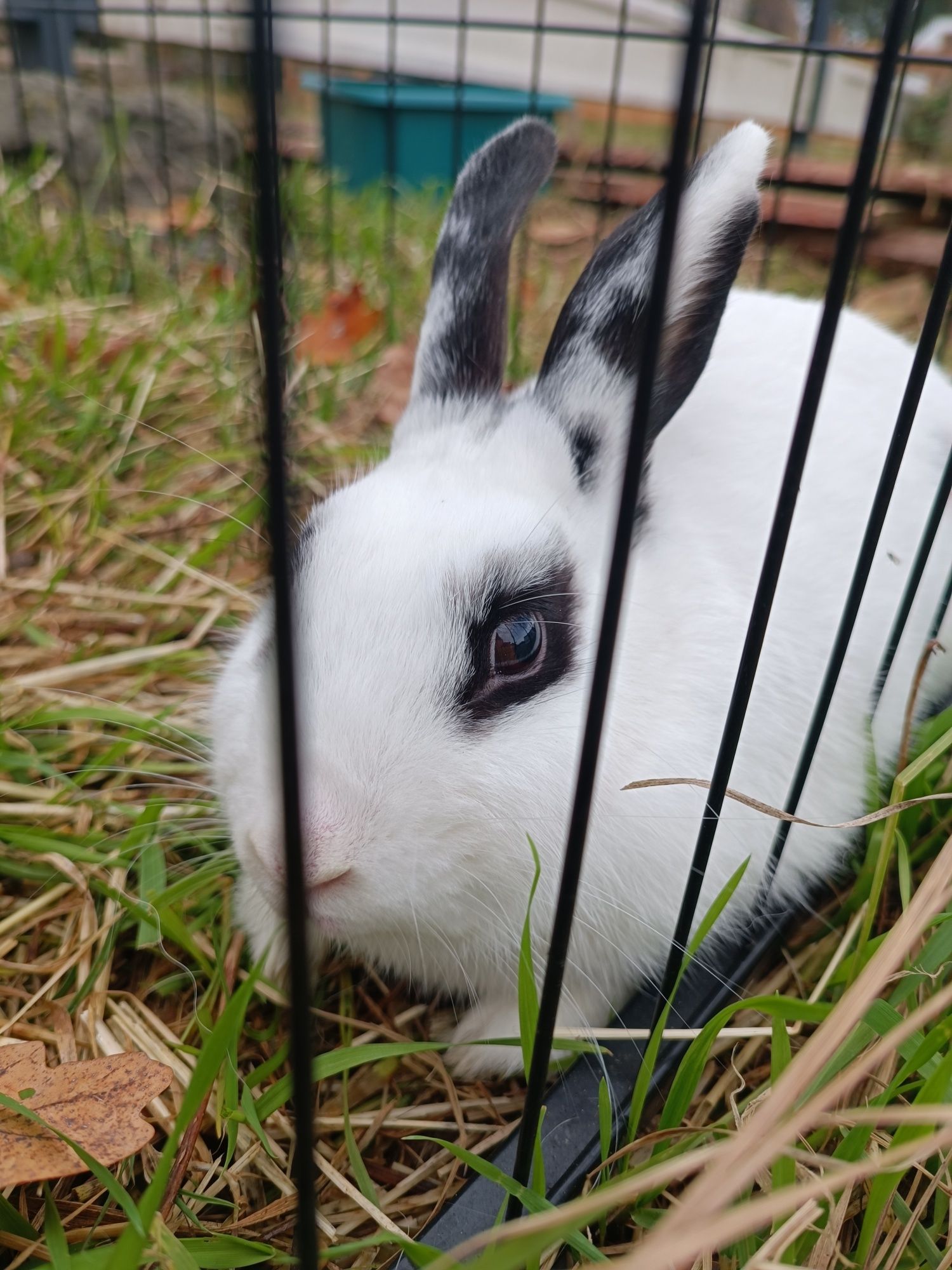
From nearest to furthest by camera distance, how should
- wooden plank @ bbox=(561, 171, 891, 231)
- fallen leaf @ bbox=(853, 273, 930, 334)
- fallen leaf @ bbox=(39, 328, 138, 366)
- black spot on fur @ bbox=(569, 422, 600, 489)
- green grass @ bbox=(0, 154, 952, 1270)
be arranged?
green grass @ bbox=(0, 154, 952, 1270) < black spot on fur @ bbox=(569, 422, 600, 489) < fallen leaf @ bbox=(39, 328, 138, 366) < fallen leaf @ bbox=(853, 273, 930, 334) < wooden plank @ bbox=(561, 171, 891, 231)

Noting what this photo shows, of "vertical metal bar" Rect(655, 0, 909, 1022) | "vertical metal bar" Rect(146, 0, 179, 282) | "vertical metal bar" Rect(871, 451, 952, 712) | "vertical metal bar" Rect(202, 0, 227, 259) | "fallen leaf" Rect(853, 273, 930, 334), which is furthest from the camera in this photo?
"fallen leaf" Rect(853, 273, 930, 334)

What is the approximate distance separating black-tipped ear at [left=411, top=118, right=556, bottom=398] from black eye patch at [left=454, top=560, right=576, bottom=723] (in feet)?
2.02

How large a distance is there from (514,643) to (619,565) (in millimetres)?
624

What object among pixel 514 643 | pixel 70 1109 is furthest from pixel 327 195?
pixel 70 1109

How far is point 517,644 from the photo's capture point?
1444 mm

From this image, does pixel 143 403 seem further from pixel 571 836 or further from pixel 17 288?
pixel 571 836

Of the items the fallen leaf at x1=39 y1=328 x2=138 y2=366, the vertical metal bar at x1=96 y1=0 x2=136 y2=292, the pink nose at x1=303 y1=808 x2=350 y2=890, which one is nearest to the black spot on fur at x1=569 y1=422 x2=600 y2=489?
the pink nose at x1=303 y1=808 x2=350 y2=890

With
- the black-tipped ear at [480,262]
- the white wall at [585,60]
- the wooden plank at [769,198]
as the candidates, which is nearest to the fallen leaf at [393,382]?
the black-tipped ear at [480,262]

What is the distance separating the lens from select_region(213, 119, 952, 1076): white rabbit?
4.32ft

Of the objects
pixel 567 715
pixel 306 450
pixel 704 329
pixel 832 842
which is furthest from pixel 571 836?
pixel 306 450

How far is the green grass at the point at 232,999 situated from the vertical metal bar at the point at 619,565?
0.17 m

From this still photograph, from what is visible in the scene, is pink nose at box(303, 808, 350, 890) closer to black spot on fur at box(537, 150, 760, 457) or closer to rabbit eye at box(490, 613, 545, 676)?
rabbit eye at box(490, 613, 545, 676)

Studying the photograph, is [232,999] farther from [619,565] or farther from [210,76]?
[210,76]

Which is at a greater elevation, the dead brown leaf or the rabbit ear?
the rabbit ear
